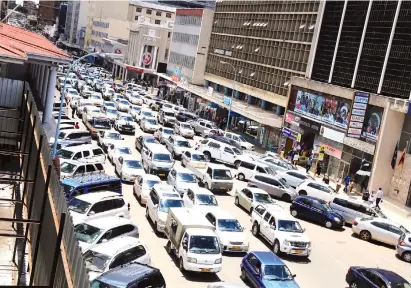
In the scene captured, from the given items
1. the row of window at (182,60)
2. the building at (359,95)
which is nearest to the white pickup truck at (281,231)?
the building at (359,95)

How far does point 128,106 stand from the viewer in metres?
65.3

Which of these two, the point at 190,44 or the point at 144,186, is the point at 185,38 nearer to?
the point at 190,44

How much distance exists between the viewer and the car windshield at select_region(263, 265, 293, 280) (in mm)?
19531

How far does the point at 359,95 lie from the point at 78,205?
91.1ft

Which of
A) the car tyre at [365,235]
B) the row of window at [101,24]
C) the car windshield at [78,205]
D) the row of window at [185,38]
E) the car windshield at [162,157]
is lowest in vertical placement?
the car tyre at [365,235]

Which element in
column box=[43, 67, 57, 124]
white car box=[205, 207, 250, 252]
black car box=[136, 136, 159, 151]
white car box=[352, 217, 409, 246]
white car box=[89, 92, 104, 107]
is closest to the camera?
column box=[43, 67, 57, 124]

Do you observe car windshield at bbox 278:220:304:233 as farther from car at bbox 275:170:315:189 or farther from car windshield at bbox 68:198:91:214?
car at bbox 275:170:315:189

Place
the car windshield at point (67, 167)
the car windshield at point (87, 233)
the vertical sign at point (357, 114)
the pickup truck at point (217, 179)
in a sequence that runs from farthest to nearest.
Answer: the vertical sign at point (357, 114), the pickup truck at point (217, 179), the car windshield at point (67, 167), the car windshield at point (87, 233)

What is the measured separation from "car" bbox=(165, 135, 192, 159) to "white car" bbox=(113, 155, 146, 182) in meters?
9.07

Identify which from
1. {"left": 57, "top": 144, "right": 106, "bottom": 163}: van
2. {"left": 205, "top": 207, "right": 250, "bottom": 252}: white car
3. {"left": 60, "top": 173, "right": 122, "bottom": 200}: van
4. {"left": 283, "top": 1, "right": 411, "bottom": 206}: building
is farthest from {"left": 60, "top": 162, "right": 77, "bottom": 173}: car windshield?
{"left": 283, "top": 1, "right": 411, "bottom": 206}: building

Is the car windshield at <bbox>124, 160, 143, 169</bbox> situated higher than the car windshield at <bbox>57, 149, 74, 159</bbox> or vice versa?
the car windshield at <bbox>57, 149, 74, 159</bbox>

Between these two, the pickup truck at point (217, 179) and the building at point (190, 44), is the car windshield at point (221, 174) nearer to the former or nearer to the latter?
the pickup truck at point (217, 179)

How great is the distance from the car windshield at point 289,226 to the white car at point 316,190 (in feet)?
36.8

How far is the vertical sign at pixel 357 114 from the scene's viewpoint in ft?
144
